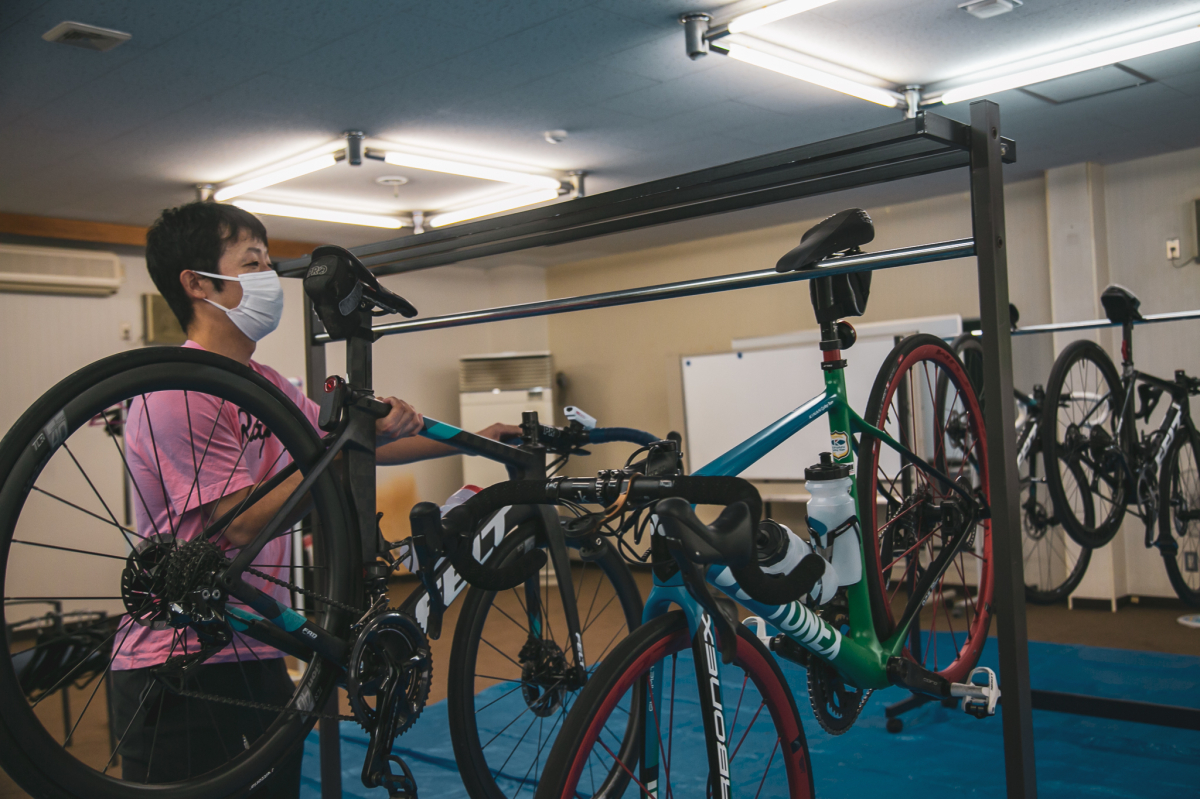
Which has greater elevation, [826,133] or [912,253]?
[826,133]

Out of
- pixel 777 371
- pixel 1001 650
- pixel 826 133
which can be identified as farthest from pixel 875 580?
pixel 777 371

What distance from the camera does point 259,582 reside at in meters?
1.48

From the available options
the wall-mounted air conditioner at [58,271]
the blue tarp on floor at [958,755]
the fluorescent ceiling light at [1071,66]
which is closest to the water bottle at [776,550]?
the blue tarp on floor at [958,755]

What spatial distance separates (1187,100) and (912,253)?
12.3ft

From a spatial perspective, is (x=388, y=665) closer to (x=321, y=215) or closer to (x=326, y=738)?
(x=326, y=738)

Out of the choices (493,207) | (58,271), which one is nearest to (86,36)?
(493,207)

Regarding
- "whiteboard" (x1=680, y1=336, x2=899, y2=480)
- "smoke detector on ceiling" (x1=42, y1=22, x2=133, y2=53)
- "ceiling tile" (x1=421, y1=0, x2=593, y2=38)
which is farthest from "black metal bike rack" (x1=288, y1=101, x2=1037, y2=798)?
"whiteboard" (x1=680, y1=336, x2=899, y2=480)

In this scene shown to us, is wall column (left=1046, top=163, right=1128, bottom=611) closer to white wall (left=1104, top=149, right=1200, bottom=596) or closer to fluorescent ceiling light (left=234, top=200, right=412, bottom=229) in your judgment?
white wall (left=1104, top=149, right=1200, bottom=596)

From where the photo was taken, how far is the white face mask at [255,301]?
1373 mm

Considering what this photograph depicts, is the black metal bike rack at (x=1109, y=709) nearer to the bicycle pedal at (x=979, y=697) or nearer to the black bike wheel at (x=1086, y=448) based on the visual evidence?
the black bike wheel at (x=1086, y=448)

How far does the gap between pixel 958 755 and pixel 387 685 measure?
209cm

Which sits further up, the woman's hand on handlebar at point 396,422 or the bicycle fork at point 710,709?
the woman's hand on handlebar at point 396,422

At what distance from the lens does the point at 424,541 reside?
108 centimetres

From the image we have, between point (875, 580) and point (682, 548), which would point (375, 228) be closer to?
point (875, 580)
